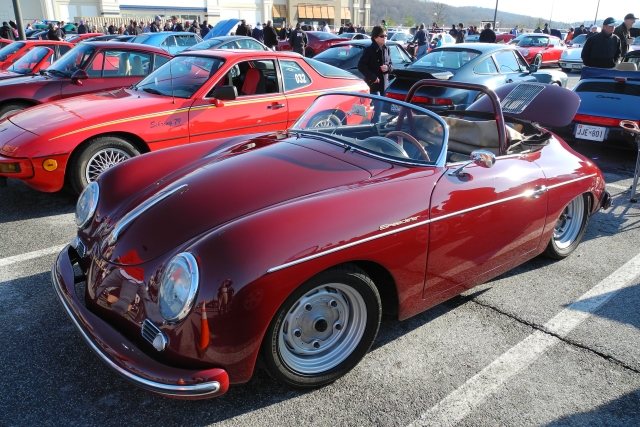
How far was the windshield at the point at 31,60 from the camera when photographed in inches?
331

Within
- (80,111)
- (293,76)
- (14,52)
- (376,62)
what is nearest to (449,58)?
(376,62)

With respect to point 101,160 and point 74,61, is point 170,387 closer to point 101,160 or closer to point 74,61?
point 101,160

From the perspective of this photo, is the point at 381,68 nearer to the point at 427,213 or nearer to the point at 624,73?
the point at 624,73

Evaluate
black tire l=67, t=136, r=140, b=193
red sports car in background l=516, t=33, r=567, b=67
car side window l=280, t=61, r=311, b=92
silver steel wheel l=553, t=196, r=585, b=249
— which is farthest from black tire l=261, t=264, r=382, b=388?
red sports car in background l=516, t=33, r=567, b=67

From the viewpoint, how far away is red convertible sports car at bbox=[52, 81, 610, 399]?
6.92 ft

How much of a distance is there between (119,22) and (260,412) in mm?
51942

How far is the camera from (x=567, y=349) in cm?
290

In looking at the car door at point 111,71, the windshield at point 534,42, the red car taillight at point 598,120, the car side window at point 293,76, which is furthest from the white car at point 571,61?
the car door at point 111,71

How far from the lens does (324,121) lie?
11.8ft

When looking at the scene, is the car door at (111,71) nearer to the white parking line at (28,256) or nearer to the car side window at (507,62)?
the white parking line at (28,256)

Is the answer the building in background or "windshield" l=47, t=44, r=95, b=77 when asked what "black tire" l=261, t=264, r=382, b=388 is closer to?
"windshield" l=47, t=44, r=95, b=77

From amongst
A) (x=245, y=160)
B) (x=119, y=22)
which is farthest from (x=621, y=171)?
(x=119, y=22)

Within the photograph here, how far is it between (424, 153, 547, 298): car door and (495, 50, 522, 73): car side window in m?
5.93

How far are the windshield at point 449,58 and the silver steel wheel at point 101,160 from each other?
5.85 metres
